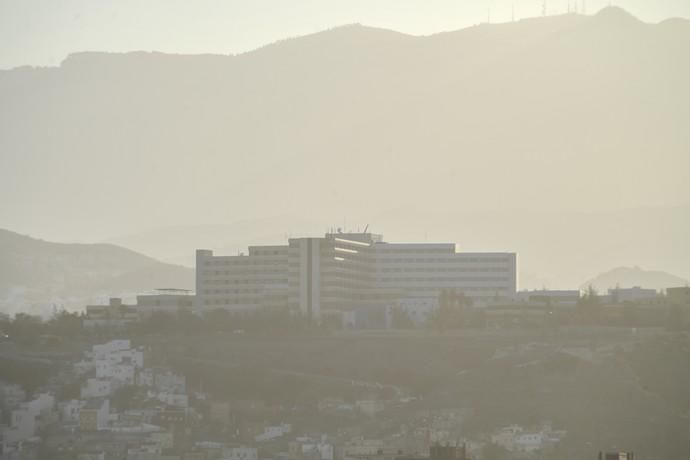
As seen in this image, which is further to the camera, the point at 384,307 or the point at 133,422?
the point at 384,307

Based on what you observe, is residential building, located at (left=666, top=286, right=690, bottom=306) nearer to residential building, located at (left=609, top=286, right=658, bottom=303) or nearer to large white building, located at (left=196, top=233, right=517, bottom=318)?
residential building, located at (left=609, top=286, right=658, bottom=303)

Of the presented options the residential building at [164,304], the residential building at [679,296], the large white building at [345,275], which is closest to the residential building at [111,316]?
the residential building at [164,304]

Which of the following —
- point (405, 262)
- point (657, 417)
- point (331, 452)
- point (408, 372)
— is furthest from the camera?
point (405, 262)

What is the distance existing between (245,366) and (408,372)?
7.84m

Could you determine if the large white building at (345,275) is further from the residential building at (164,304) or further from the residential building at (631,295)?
the residential building at (631,295)

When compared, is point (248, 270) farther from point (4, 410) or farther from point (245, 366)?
point (4, 410)

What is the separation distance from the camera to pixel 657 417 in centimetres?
10456

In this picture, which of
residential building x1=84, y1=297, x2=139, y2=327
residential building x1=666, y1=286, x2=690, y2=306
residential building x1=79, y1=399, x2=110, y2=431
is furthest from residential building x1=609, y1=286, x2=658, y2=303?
residential building x1=79, y1=399, x2=110, y2=431

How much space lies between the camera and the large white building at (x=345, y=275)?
14688 centimetres

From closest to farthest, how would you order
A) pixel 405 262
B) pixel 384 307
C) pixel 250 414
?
1. pixel 250 414
2. pixel 384 307
3. pixel 405 262

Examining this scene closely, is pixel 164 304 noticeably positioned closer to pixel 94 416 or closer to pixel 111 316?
pixel 111 316

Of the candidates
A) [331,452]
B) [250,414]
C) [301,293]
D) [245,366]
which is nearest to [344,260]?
[301,293]

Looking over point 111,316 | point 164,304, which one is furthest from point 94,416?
point 164,304

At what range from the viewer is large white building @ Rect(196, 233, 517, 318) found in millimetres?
146875
